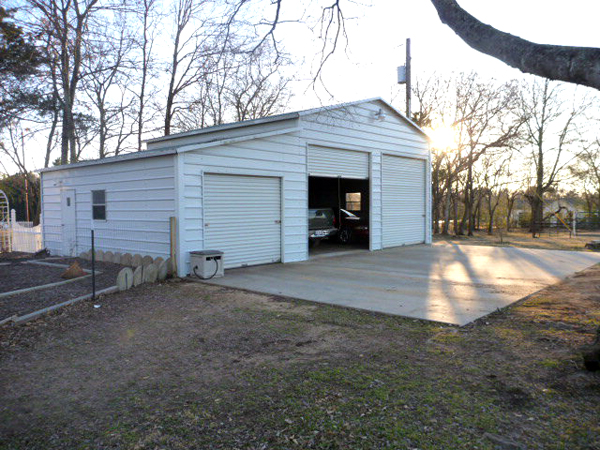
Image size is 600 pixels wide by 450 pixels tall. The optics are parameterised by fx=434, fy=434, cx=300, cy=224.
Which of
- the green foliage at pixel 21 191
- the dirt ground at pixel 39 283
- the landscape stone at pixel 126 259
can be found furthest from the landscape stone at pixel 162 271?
the green foliage at pixel 21 191

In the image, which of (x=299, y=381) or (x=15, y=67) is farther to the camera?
(x=15, y=67)

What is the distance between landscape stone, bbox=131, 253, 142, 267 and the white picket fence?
6.50 m

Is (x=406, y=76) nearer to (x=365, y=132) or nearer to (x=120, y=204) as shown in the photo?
(x=365, y=132)

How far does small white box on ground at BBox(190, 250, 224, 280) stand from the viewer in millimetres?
9211

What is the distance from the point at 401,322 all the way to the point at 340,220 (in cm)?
1135

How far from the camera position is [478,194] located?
106 feet

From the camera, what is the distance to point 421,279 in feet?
30.2

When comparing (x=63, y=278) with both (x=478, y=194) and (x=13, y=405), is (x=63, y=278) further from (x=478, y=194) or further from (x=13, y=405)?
(x=478, y=194)

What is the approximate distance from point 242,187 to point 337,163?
12.6 feet

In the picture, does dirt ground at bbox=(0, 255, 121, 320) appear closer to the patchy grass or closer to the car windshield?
the car windshield

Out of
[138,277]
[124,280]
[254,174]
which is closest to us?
[124,280]

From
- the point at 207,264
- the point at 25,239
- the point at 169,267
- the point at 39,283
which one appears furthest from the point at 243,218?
the point at 25,239

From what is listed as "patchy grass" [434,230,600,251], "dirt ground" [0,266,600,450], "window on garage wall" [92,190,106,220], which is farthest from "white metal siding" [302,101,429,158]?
"dirt ground" [0,266,600,450]

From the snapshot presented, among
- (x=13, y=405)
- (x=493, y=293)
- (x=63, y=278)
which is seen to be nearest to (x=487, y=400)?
(x=13, y=405)
